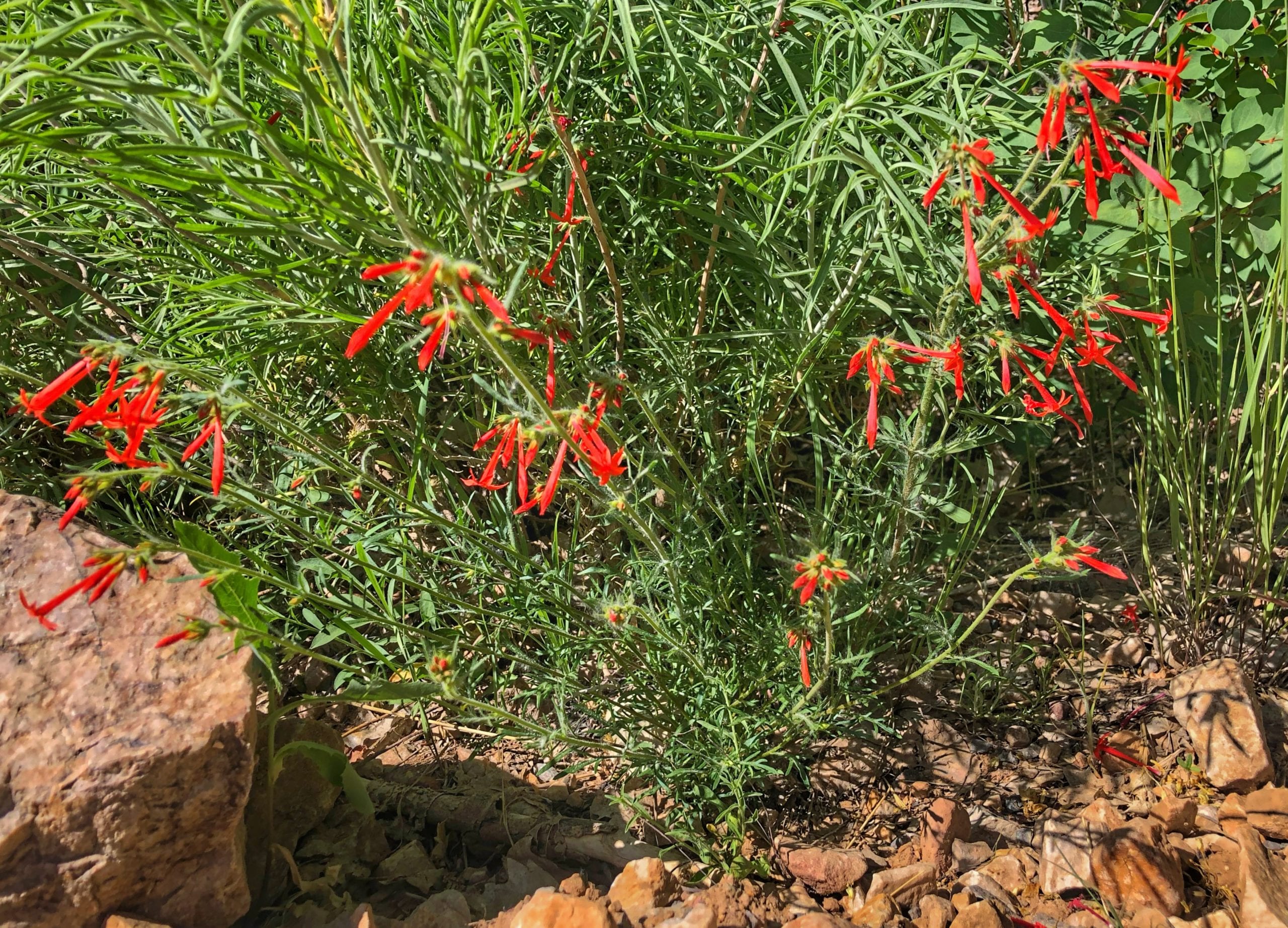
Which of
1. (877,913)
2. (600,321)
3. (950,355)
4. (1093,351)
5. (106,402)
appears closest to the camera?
(106,402)

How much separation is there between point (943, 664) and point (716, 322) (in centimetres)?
105

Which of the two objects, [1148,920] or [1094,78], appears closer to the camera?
[1094,78]

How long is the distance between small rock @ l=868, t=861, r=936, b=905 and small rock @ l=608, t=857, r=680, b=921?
0.43 meters

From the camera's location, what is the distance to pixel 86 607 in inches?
75.1

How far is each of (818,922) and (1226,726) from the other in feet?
3.55

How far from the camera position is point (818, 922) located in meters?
1.78

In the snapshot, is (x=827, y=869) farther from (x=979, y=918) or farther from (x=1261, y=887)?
(x=1261, y=887)

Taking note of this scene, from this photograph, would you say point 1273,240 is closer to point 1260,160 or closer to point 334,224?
point 1260,160

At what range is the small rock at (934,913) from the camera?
1.90m

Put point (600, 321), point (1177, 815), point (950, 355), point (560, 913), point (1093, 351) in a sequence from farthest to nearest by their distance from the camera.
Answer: point (600, 321), point (1177, 815), point (560, 913), point (1093, 351), point (950, 355)

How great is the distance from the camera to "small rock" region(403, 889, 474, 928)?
187 centimetres

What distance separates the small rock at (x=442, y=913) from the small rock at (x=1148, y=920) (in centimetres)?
130

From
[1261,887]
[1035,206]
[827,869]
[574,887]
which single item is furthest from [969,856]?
[1035,206]

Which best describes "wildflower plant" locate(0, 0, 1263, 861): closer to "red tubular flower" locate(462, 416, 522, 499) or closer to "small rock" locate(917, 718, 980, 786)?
"red tubular flower" locate(462, 416, 522, 499)
